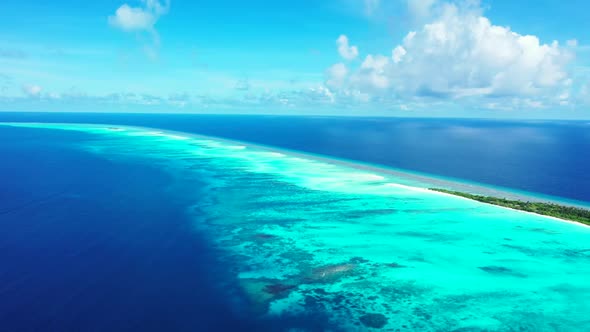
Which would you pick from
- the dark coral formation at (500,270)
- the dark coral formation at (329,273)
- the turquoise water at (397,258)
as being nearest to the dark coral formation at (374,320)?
the turquoise water at (397,258)

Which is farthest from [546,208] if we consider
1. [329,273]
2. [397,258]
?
[329,273]

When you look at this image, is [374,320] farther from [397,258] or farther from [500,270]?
[500,270]

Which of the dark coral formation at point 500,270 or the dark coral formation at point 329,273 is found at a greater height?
the dark coral formation at point 500,270


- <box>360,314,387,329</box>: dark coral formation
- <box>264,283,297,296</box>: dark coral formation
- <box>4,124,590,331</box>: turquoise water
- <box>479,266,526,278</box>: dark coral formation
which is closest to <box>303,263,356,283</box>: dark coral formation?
<box>4,124,590,331</box>: turquoise water

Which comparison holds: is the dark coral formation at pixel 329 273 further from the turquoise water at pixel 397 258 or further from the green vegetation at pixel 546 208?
the green vegetation at pixel 546 208

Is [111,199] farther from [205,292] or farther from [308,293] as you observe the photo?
[308,293]

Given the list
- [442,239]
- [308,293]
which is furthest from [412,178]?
[308,293]

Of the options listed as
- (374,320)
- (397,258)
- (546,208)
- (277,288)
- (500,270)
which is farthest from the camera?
(546,208)
